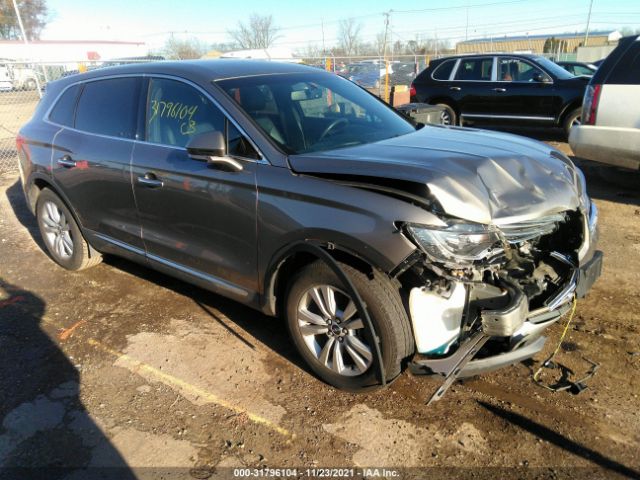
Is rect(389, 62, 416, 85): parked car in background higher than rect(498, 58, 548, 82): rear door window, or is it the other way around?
rect(498, 58, 548, 82): rear door window

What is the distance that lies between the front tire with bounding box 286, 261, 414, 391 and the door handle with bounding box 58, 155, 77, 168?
2.56m

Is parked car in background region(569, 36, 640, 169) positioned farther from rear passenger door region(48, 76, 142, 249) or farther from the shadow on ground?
the shadow on ground

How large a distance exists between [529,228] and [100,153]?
10.8 ft

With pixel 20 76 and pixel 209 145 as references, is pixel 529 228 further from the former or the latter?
pixel 20 76

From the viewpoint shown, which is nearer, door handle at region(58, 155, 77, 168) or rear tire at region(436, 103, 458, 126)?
door handle at region(58, 155, 77, 168)

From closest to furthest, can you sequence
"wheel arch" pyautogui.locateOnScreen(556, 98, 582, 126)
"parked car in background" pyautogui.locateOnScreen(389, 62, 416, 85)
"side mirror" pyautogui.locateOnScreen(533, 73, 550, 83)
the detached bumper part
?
the detached bumper part
"wheel arch" pyautogui.locateOnScreen(556, 98, 582, 126)
"side mirror" pyautogui.locateOnScreen(533, 73, 550, 83)
"parked car in background" pyautogui.locateOnScreen(389, 62, 416, 85)

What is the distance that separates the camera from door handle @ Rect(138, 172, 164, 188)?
3596 millimetres

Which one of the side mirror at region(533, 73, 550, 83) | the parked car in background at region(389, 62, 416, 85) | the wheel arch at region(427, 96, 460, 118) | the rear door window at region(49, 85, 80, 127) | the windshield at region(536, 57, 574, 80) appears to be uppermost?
the rear door window at region(49, 85, 80, 127)

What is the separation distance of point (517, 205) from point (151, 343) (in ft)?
8.71

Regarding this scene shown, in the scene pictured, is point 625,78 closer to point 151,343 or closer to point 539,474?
point 539,474

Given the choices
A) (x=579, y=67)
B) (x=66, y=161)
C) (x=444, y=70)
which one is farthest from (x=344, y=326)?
(x=579, y=67)

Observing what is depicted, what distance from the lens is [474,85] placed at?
1097 cm

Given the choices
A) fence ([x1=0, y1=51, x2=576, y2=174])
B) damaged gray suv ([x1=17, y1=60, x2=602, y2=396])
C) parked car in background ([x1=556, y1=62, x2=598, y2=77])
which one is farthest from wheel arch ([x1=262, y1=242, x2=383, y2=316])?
parked car in background ([x1=556, y1=62, x2=598, y2=77])

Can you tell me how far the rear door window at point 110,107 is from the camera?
3.95m
